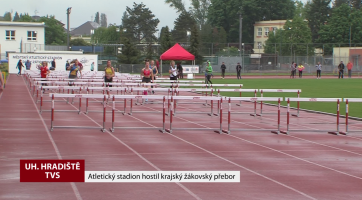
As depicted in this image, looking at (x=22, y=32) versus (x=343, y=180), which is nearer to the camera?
(x=343, y=180)

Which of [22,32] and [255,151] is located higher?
[22,32]

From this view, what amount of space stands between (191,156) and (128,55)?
6070 centimetres

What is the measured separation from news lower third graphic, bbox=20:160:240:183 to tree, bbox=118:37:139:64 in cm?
6134

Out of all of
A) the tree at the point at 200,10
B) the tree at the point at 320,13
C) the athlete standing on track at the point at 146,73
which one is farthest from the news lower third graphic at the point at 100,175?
the tree at the point at 200,10

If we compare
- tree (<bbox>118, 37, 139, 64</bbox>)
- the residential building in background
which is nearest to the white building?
tree (<bbox>118, 37, 139, 64</bbox>)

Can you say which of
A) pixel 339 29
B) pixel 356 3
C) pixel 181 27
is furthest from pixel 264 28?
pixel 356 3

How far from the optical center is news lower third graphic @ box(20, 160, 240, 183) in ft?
27.1

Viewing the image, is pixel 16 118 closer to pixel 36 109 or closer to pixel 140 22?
pixel 36 109

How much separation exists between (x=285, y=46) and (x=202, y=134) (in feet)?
237

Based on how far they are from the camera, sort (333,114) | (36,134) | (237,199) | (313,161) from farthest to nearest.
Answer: (333,114), (36,134), (313,161), (237,199)

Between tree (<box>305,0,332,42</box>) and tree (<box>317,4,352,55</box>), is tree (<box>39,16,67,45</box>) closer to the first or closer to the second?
tree (<box>305,0,332,42</box>)

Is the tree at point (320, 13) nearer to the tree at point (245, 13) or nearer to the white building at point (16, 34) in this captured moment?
the tree at point (245, 13)

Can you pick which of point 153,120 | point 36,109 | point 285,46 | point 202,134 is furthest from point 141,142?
point 285,46

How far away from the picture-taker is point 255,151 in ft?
38.3
